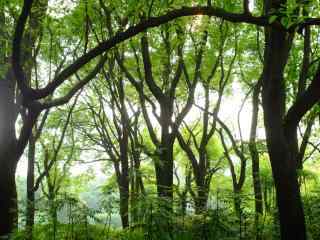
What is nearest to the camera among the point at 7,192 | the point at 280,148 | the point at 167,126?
the point at 280,148

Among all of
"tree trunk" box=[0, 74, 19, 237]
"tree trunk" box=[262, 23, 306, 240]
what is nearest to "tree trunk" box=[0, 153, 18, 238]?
"tree trunk" box=[0, 74, 19, 237]

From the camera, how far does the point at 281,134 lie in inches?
253

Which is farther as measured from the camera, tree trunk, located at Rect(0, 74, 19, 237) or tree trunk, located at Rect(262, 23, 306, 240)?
tree trunk, located at Rect(0, 74, 19, 237)

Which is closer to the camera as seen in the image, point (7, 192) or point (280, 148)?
point (280, 148)

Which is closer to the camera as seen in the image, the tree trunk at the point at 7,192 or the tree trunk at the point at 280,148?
the tree trunk at the point at 280,148

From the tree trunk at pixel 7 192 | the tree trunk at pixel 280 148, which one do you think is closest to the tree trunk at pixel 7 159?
the tree trunk at pixel 7 192

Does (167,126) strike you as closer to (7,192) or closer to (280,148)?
(7,192)

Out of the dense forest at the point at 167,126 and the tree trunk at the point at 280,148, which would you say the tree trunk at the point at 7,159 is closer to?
the dense forest at the point at 167,126

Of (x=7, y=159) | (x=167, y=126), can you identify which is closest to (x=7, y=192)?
(x=7, y=159)

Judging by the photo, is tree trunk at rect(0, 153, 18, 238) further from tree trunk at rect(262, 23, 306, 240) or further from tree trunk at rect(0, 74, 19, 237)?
tree trunk at rect(262, 23, 306, 240)

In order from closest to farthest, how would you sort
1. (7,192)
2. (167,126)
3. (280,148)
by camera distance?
(280,148) < (7,192) < (167,126)

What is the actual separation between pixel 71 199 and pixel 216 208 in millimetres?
2521

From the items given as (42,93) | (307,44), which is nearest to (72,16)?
(42,93)

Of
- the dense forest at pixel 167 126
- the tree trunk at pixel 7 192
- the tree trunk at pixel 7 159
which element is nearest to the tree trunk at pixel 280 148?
the dense forest at pixel 167 126
